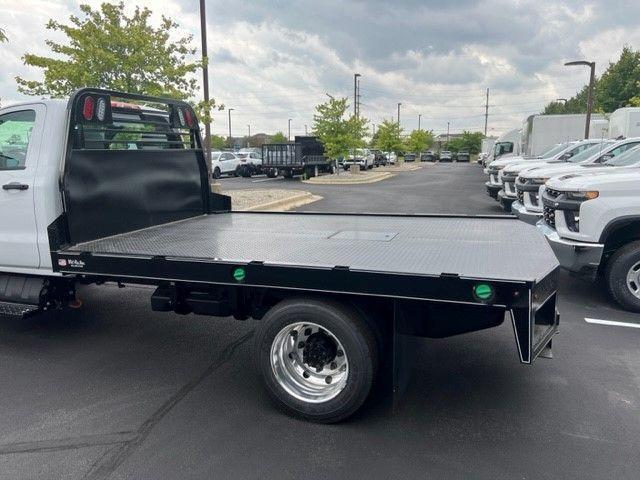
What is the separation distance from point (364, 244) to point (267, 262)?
40.8 inches

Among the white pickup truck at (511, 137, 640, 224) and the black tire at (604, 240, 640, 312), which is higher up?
the white pickup truck at (511, 137, 640, 224)

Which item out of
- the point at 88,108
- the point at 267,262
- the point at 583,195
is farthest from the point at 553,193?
the point at 88,108

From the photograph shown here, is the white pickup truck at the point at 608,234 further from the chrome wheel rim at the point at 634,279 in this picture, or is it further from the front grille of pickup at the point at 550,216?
the front grille of pickup at the point at 550,216

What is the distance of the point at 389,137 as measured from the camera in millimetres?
53531

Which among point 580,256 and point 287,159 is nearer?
point 580,256

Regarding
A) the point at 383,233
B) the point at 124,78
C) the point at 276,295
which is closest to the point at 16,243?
the point at 276,295

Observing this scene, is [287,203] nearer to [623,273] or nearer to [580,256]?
[580,256]

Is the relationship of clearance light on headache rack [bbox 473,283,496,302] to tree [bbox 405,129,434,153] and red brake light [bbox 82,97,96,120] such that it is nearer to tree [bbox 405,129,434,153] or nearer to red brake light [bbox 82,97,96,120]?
red brake light [bbox 82,97,96,120]

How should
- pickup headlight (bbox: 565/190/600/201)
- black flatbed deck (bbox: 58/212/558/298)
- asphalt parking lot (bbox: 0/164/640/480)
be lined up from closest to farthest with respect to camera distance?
1. asphalt parking lot (bbox: 0/164/640/480)
2. black flatbed deck (bbox: 58/212/558/298)
3. pickup headlight (bbox: 565/190/600/201)

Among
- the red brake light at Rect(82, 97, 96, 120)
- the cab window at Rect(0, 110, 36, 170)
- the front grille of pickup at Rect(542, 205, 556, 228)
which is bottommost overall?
the front grille of pickup at Rect(542, 205, 556, 228)

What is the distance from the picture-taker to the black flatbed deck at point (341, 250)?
10.6ft

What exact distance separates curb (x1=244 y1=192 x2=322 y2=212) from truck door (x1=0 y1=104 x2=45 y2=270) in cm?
881

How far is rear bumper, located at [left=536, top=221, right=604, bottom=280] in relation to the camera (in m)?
5.60

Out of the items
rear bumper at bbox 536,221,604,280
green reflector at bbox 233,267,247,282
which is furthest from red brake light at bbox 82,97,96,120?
rear bumper at bbox 536,221,604,280
